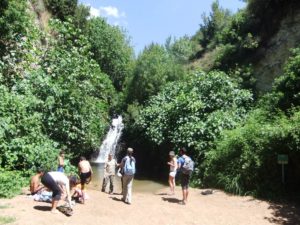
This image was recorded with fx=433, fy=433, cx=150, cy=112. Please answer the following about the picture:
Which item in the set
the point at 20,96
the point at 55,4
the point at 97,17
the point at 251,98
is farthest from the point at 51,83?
the point at 97,17

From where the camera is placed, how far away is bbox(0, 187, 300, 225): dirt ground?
1162cm

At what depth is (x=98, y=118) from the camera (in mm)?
22469

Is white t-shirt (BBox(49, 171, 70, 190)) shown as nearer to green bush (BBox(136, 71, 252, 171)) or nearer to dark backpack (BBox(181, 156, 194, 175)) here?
dark backpack (BBox(181, 156, 194, 175))

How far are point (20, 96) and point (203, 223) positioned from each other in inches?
378

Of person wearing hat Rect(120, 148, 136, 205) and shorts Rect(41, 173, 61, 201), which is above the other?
person wearing hat Rect(120, 148, 136, 205)

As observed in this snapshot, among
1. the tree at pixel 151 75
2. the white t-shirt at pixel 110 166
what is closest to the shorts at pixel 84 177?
the white t-shirt at pixel 110 166

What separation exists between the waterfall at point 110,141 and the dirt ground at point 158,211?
1758cm

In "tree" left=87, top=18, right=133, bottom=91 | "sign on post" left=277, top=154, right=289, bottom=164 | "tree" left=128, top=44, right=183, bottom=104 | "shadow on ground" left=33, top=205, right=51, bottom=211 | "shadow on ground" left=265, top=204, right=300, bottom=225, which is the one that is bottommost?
"shadow on ground" left=33, top=205, right=51, bottom=211

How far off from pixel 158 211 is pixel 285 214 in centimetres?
417

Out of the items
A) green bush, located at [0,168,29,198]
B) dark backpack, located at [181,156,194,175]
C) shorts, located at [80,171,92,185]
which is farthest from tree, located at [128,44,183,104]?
green bush, located at [0,168,29,198]

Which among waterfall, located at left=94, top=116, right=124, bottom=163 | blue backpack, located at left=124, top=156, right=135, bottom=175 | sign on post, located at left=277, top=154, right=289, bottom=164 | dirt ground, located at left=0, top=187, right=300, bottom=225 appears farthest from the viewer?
waterfall, located at left=94, top=116, right=124, bottom=163

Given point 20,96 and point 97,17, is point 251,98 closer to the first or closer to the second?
point 20,96

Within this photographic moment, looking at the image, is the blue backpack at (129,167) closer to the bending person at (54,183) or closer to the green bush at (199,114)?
the bending person at (54,183)

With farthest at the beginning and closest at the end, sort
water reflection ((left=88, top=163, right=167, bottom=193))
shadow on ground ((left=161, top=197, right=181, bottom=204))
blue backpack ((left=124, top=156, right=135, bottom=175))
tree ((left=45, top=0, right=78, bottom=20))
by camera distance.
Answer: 1. tree ((left=45, top=0, right=78, bottom=20))
2. water reflection ((left=88, top=163, right=167, bottom=193))
3. shadow on ground ((left=161, top=197, right=181, bottom=204))
4. blue backpack ((left=124, top=156, right=135, bottom=175))
